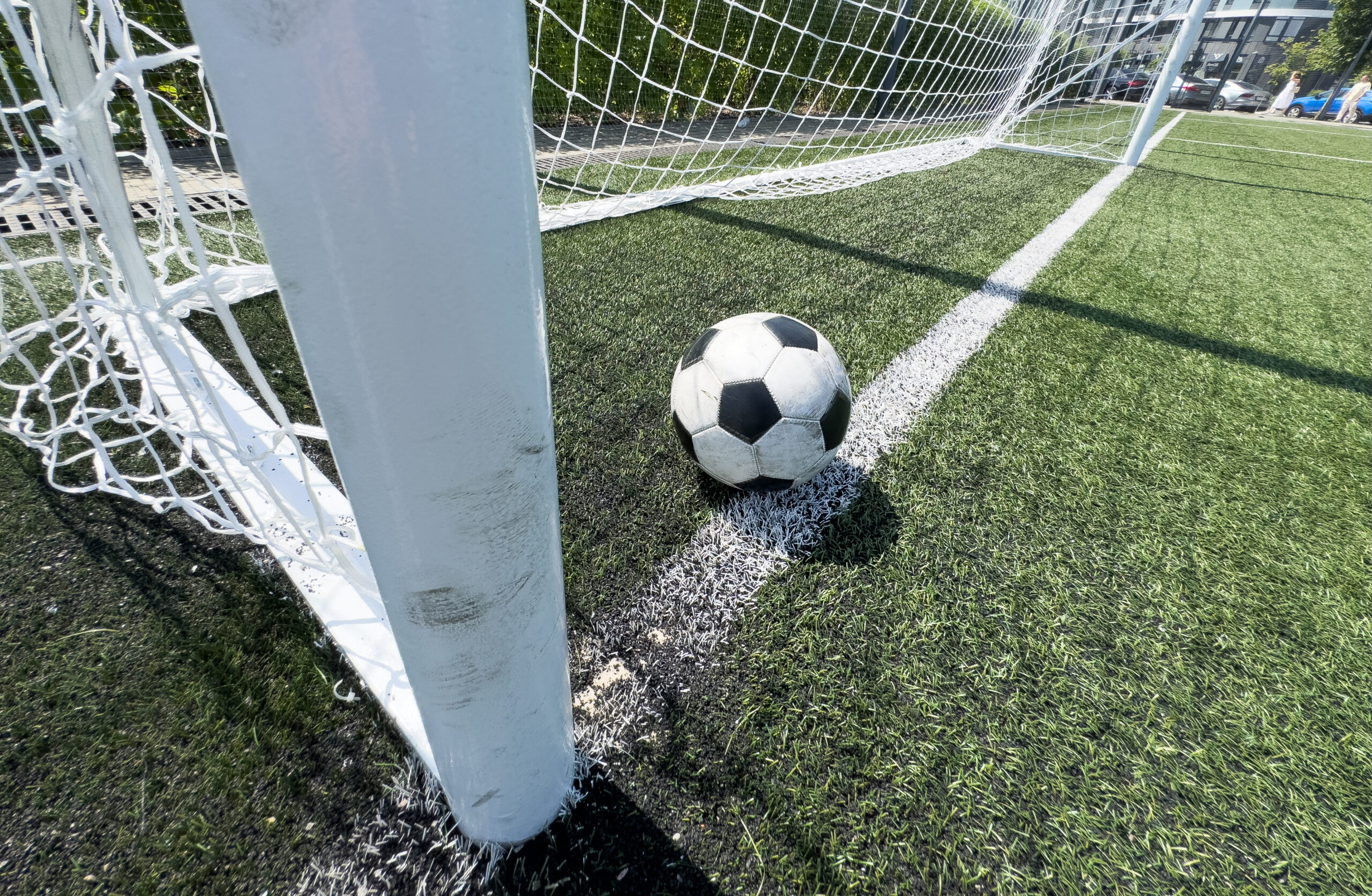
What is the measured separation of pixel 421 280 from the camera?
0.47m

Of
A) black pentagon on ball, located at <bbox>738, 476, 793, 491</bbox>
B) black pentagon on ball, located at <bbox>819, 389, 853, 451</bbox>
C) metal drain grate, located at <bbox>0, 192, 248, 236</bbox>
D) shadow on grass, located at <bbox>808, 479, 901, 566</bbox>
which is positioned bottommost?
metal drain grate, located at <bbox>0, 192, 248, 236</bbox>

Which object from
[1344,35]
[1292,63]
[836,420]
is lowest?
[836,420]

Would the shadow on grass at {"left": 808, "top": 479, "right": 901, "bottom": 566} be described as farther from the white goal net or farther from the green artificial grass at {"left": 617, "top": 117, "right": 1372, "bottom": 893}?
the white goal net

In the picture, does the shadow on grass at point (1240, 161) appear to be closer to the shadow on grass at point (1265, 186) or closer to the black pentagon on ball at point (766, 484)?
the shadow on grass at point (1265, 186)

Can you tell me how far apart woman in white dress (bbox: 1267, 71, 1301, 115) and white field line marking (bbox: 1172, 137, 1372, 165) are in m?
17.2

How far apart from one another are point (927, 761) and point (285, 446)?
71.1 inches

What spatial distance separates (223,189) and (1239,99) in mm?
33992

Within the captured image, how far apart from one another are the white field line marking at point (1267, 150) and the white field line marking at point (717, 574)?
1091cm

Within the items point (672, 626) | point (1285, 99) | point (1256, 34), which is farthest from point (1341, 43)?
point (672, 626)

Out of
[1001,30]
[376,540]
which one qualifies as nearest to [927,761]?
[376,540]

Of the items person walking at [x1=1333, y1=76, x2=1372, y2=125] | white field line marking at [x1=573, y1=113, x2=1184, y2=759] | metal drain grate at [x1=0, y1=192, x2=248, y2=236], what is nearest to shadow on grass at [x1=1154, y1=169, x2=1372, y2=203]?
white field line marking at [x1=573, y1=113, x2=1184, y2=759]

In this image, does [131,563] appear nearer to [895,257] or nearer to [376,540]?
[376,540]

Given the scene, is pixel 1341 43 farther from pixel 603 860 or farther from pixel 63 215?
pixel 63 215

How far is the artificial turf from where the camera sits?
1012 millimetres
